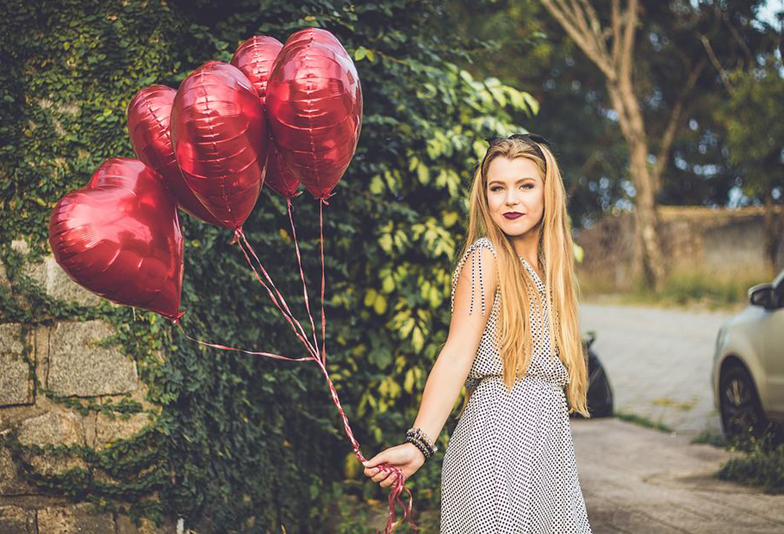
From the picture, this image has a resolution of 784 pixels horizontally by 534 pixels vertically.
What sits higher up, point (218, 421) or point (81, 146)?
point (81, 146)

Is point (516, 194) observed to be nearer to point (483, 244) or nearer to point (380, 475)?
point (483, 244)

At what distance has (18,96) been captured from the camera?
315 cm

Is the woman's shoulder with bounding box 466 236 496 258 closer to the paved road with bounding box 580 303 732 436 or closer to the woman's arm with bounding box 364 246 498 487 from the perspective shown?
the woman's arm with bounding box 364 246 498 487

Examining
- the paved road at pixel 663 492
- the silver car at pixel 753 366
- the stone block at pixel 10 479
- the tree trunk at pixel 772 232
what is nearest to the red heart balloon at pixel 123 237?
the stone block at pixel 10 479

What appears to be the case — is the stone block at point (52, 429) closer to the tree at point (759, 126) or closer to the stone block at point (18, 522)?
the stone block at point (18, 522)

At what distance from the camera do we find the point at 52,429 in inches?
121

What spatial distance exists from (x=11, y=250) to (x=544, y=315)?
208 centimetres

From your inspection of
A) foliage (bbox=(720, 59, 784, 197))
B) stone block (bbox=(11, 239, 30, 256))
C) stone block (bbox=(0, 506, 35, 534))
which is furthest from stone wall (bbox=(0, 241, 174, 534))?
foliage (bbox=(720, 59, 784, 197))

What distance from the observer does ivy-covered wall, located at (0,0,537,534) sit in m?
3.09

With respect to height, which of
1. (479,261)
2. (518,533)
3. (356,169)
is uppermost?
(356,169)

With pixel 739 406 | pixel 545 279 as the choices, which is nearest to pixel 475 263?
pixel 545 279

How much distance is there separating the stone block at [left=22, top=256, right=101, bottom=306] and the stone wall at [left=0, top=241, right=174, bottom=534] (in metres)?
0.10

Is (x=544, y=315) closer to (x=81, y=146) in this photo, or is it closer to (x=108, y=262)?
(x=108, y=262)

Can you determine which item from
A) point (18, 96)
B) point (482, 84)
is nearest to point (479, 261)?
point (18, 96)
